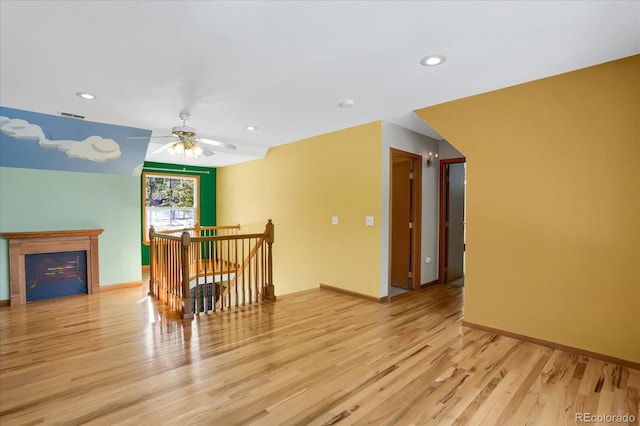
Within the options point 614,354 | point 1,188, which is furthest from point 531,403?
point 1,188

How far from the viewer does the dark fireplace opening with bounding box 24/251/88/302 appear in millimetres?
4723

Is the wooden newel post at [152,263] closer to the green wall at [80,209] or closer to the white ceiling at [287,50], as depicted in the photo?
the green wall at [80,209]

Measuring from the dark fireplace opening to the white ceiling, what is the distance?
233 centimetres

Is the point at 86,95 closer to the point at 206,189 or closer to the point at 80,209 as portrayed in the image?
the point at 80,209

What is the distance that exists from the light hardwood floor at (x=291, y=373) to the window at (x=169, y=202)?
12.5 ft

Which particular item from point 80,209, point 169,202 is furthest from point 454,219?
point 169,202

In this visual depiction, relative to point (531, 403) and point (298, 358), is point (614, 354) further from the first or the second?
point (298, 358)

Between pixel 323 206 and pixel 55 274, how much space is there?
4.24 metres

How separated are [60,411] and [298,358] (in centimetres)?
164

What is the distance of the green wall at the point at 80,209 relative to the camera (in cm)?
456

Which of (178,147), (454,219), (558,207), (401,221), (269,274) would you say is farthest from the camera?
(454,219)

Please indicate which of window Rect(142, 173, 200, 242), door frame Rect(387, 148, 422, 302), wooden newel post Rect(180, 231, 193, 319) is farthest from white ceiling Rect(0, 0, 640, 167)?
window Rect(142, 173, 200, 242)

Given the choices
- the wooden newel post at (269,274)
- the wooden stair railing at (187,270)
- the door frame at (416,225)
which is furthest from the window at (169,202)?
the door frame at (416,225)

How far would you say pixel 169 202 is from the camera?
306 inches
